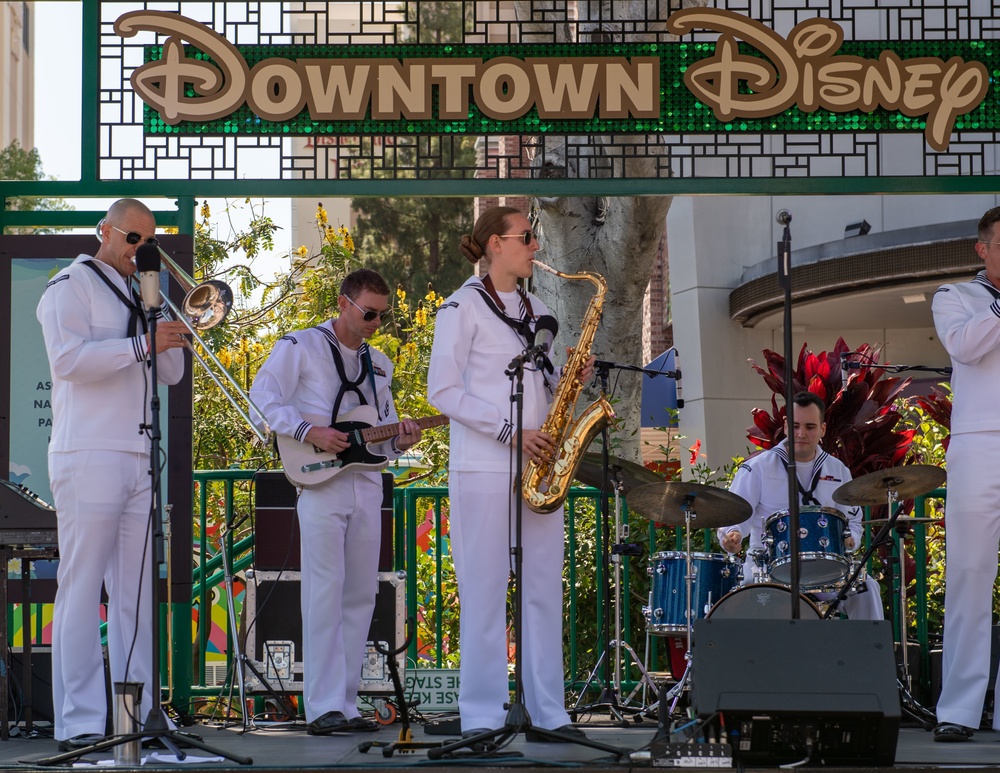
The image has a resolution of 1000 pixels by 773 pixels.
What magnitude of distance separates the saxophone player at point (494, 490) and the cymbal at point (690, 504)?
116 cm

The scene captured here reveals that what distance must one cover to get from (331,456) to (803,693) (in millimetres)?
2834

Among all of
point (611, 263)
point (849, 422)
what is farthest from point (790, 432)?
point (611, 263)

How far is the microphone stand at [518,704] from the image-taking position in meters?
5.47

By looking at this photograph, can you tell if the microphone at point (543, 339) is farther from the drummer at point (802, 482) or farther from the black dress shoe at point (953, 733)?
the black dress shoe at point (953, 733)

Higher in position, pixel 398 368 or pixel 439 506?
pixel 398 368

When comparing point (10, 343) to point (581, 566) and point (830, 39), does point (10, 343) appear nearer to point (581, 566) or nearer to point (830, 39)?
point (581, 566)

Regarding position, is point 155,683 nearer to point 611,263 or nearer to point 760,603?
point 760,603

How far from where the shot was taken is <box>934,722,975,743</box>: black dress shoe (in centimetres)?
634

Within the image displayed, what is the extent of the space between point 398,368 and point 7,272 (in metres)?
9.13

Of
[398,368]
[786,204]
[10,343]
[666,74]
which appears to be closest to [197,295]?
[10,343]

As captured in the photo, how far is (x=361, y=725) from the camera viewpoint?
274 inches

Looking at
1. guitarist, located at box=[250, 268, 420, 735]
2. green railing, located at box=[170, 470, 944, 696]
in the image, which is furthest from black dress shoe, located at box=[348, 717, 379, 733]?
green railing, located at box=[170, 470, 944, 696]

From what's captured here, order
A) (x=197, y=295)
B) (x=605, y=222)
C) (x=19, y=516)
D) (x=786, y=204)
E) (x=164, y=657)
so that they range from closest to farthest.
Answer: (x=197, y=295) < (x=19, y=516) < (x=164, y=657) < (x=605, y=222) < (x=786, y=204)

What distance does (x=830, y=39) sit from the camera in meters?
7.87
